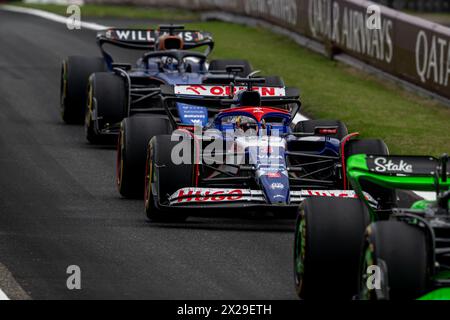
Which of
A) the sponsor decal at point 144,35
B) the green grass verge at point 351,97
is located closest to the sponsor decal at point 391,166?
the green grass verge at point 351,97

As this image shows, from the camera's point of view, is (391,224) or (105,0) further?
(105,0)

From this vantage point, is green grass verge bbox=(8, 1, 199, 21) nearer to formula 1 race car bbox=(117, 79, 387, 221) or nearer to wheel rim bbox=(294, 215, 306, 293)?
formula 1 race car bbox=(117, 79, 387, 221)

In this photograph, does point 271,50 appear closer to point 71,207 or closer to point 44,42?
point 44,42

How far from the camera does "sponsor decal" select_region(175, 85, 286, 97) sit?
15492mm

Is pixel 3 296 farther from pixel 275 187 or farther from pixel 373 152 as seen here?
pixel 373 152

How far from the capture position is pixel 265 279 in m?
11.1

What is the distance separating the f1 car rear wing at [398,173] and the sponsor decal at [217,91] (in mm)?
5598

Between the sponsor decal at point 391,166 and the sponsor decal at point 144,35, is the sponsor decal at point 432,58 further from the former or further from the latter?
the sponsor decal at point 391,166

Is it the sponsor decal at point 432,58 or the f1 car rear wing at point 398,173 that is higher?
the f1 car rear wing at point 398,173

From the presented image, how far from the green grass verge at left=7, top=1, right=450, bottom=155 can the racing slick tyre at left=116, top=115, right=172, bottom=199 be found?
373 centimetres

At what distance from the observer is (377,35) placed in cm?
2406

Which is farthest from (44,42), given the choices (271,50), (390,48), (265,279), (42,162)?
(265,279)

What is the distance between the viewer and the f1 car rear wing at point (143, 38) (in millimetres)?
21250

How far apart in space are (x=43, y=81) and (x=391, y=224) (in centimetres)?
1660
